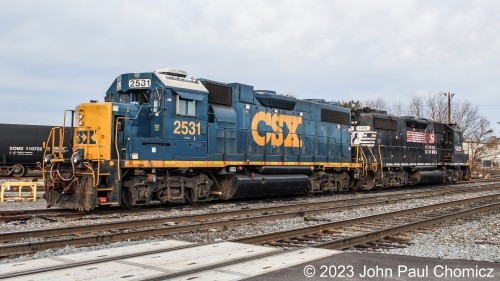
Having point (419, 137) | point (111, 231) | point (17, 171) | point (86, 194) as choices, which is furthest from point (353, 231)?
point (17, 171)

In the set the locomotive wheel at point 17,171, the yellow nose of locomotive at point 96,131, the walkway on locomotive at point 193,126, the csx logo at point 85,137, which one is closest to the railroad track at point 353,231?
the walkway on locomotive at point 193,126

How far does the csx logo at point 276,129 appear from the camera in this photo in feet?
51.1

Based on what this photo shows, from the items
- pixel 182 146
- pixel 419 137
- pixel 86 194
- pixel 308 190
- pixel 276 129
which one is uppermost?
pixel 419 137

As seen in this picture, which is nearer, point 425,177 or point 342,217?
point 342,217

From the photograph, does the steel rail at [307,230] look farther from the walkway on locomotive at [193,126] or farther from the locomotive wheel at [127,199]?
the locomotive wheel at [127,199]

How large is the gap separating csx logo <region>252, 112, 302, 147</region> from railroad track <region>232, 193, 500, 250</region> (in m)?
5.51

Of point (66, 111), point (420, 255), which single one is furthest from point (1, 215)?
point (420, 255)

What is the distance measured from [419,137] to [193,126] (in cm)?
1602

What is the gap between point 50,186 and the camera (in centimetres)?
1125

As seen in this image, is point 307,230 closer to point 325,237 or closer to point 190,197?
point 325,237

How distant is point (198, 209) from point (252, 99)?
471 centimetres

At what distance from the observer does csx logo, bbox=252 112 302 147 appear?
1559 centimetres

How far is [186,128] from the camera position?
1294 cm

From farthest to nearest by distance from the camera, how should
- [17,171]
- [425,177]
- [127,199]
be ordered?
[17,171]
[425,177]
[127,199]
